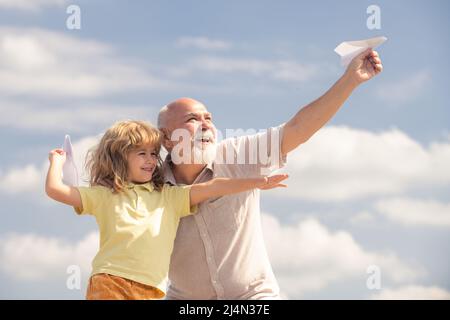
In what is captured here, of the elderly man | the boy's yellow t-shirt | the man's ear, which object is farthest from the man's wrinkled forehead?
the boy's yellow t-shirt

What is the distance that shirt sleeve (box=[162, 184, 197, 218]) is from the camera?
6.18m

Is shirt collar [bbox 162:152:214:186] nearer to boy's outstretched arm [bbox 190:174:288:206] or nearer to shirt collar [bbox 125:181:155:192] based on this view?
shirt collar [bbox 125:181:155:192]

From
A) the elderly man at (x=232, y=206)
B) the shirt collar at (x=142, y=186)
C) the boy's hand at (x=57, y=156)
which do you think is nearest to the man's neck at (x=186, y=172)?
the elderly man at (x=232, y=206)

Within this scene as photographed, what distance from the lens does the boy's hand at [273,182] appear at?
583cm

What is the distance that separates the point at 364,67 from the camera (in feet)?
20.5

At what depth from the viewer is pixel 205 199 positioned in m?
6.24

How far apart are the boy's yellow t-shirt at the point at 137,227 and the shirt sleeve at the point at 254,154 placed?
54 cm

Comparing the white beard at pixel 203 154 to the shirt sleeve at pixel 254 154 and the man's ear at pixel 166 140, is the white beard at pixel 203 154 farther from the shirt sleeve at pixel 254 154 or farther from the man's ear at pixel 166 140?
the man's ear at pixel 166 140

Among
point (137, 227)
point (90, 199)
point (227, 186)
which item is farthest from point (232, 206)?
point (90, 199)

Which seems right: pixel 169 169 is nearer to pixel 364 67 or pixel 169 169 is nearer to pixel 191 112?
pixel 191 112

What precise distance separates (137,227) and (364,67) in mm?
2182
